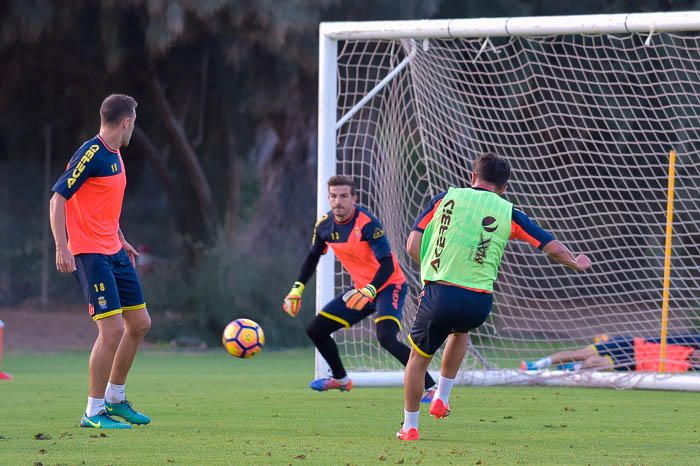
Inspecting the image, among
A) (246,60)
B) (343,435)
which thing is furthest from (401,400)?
(246,60)

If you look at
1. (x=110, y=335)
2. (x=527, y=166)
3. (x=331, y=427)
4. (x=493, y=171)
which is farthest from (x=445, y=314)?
(x=527, y=166)

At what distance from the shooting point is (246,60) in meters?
19.2

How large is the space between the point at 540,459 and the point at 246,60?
14.0 metres

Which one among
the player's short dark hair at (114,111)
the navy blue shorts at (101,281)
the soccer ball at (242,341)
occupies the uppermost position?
the player's short dark hair at (114,111)

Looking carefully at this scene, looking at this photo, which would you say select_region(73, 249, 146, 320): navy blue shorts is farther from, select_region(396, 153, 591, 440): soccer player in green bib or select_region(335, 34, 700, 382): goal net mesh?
select_region(335, 34, 700, 382): goal net mesh

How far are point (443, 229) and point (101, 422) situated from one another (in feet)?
7.89

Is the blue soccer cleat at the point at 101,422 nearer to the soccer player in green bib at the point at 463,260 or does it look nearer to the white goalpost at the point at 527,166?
the soccer player in green bib at the point at 463,260

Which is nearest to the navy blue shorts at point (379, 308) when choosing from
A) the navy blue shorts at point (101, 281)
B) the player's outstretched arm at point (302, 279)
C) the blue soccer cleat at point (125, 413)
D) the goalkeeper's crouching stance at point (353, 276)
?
the goalkeeper's crouching stance at point (353, 276)

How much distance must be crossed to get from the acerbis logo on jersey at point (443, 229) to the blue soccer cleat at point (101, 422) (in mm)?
2165

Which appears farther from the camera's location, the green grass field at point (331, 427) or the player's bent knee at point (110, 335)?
the player's bent knee at point (110, 335)

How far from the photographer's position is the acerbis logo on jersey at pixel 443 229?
673cm

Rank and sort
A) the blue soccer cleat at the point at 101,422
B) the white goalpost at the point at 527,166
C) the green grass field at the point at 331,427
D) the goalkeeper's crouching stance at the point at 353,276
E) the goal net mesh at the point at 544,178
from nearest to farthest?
the green grass field at the point at 331,427
the blue soccer cleat at the point at 101,422
the goalkeeper's crouching stance at the point at 353,276
the white goalpost at the point at 527,166
the goal net mesh at the point at 544,178

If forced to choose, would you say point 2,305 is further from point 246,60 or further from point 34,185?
point 246,60

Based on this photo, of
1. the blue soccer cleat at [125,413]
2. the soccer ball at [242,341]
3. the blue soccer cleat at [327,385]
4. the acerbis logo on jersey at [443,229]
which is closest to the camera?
the acerbis logo on jersey at [443,229]
